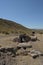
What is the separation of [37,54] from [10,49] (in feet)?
10.6

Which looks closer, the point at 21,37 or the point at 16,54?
the point at 16,54

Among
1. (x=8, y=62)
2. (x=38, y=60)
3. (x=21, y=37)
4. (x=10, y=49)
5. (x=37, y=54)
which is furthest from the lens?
(x=21, y=37)

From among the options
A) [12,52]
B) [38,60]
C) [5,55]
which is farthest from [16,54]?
[38,60]

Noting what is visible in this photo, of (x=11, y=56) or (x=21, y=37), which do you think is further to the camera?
(x=21, y=37)

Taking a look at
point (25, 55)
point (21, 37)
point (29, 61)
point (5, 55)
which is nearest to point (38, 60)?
point (29, 61)

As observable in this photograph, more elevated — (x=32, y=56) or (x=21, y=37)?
(x=21, y=37)

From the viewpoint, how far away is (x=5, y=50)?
56.9 feet

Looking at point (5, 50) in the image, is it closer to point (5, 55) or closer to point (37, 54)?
point (5, 55)

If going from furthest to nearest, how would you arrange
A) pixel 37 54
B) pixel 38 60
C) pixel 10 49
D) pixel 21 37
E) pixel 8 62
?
pixel 21 37
pixel 10 49
pixel 37 54
pixel 38 60
pixel 8 62

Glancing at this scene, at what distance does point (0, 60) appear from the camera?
14484mm

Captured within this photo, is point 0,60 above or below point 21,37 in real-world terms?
below

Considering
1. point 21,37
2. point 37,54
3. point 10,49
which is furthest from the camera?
point 21,37

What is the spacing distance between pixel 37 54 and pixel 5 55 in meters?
3.45

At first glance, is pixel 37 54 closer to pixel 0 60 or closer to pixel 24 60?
pixel 24 60
